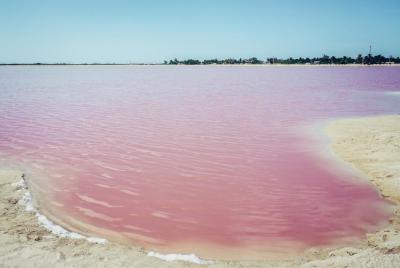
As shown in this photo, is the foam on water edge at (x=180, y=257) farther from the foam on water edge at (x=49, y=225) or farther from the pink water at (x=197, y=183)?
the foam on water edge at (x=49, y=225)

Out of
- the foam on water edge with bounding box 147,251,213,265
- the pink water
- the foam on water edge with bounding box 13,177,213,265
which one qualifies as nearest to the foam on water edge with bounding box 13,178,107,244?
the foam on water edge with bounding box 13,177,213,265

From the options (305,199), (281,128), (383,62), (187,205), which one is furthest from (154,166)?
(383,62)

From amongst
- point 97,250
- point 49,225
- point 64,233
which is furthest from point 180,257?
point 49,225

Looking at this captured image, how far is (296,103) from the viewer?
23.6 metres

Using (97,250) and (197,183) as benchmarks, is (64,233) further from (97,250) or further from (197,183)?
(197,183)

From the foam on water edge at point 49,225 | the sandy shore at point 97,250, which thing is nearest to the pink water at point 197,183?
the foam on water edge at point 49,225

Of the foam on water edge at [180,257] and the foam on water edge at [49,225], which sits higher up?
the foam on water edge at [49,225]

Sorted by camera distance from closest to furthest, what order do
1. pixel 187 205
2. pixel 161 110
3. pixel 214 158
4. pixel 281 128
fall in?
pixel 187 205
pixel 214 158
pixel 281 128
pixel 161 110

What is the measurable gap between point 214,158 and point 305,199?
3.32 meters

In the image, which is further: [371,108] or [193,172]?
[371,108]

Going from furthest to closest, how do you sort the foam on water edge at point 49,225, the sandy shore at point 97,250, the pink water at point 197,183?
the pink water at point 197,183 → the foam on water edge at point 49,225 → the sandy shore at point 97,250

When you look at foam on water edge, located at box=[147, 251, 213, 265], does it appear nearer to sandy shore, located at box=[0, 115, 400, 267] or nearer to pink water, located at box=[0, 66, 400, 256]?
sandy shore, located at box=[0, 115, 400, 267]

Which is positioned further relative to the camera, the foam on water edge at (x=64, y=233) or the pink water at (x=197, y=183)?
the pink water at (x=197, y=183)

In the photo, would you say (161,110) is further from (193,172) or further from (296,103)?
(193,172)
